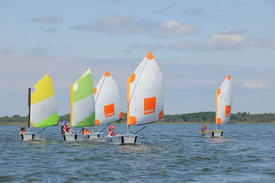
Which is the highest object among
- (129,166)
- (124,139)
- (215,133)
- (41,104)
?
(41,104)

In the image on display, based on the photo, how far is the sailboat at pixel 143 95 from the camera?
4484 centimetres

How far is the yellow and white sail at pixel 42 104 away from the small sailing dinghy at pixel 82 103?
3398 mm

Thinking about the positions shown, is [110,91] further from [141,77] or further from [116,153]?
[116,153]

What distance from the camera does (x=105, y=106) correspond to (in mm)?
60969

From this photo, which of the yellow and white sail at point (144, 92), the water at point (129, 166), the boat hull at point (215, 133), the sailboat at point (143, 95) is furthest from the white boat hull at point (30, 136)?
the boat hull at point (215, 133)

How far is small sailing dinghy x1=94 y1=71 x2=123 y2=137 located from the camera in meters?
60.5

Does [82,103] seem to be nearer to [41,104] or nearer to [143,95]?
[41,104]

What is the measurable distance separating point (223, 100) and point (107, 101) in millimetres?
21017

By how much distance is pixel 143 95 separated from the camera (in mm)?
45094

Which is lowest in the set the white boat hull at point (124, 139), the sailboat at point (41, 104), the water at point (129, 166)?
the water at point (129, 166)

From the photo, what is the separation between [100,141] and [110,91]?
28.9 ft

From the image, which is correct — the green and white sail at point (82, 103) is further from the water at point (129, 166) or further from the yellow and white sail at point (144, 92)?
the yellow and white sail at point (144, 92)

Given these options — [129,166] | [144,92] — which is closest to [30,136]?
[144,92]

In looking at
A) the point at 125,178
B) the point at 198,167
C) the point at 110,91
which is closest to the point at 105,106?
the point at 110,91
